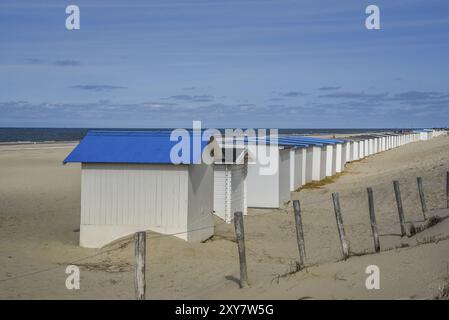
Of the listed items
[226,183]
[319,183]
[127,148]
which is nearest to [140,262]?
[127,148]

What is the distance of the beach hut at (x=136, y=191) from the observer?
15.0 m

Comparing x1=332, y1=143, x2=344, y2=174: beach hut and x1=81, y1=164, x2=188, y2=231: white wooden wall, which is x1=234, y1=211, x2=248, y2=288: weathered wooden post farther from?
x1=332, y1=143, x2=344, y2=174: beach hut

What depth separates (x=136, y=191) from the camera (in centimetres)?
1514

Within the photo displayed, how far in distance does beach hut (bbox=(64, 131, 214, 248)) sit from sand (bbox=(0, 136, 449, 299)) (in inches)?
14.9

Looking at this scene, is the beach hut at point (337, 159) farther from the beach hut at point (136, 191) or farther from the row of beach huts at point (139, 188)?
the beach hut at point (136, 191)

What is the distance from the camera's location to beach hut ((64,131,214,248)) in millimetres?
14984

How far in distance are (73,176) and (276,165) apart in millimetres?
15941

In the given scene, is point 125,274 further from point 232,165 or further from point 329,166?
point 329,166

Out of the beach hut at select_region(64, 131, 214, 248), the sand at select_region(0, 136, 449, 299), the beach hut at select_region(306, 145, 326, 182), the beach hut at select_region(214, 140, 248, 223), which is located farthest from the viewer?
the beach hut at select_region(306, 145, 326, 182)

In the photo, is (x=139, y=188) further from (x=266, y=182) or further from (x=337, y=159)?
(x=337, y=159)

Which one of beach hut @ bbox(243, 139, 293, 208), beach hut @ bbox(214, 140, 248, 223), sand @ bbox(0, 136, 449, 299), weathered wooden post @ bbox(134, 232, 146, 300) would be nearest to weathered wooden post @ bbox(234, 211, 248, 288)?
sand @ bbox(0, 136, 449, 299)

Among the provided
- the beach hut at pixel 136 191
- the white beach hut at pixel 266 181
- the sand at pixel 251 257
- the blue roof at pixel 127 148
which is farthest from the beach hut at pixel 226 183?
the beach hut at pixel 136 191

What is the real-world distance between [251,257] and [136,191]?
10.5ft
